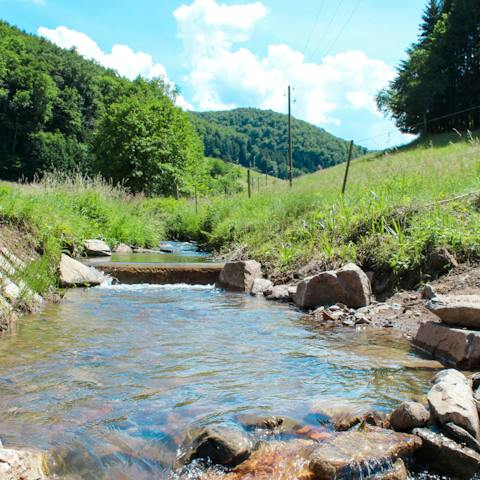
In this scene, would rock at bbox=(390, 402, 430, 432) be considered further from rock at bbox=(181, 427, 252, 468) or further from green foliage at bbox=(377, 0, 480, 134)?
green foliage at bbox=(377, 0, 480, 134)

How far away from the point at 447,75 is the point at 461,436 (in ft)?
148

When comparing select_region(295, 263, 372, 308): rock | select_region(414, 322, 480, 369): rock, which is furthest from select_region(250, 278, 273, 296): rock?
select_region(414, 322, 480, 369): rock

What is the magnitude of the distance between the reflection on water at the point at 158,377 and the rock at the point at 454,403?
387 mm

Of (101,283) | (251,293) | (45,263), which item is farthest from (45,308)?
(251,293)

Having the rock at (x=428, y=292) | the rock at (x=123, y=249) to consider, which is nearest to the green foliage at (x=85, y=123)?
the rock at (x=123, y=249)

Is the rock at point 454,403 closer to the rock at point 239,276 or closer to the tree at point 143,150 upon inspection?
the rock at point 239,276

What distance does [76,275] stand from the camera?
845 centimetres

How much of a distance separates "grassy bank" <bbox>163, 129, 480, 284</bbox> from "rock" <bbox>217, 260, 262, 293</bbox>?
45cm

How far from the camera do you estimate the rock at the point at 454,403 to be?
2842mm

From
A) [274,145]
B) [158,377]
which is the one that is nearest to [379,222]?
[158,377]

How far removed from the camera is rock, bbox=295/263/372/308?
661cm

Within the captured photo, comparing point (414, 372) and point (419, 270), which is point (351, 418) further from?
point (419, 270)

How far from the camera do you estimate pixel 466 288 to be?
5730mm

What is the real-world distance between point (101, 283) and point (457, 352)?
638 centimetres
